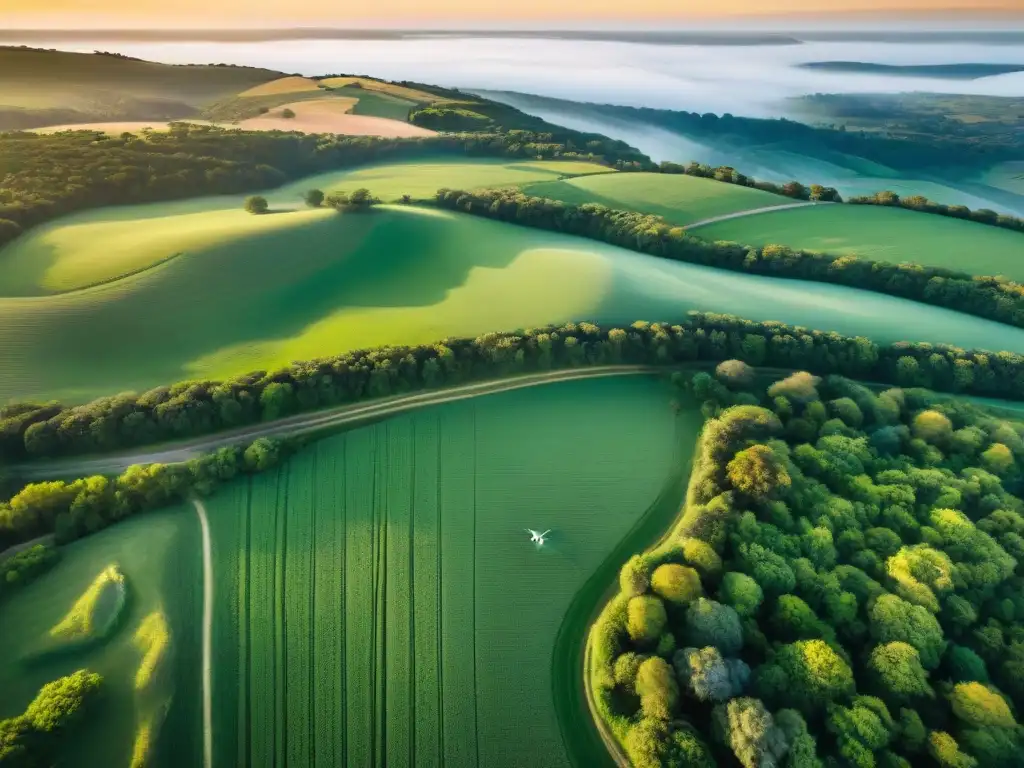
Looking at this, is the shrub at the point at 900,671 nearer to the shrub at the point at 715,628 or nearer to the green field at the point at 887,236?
the shrub at the point at 715,628

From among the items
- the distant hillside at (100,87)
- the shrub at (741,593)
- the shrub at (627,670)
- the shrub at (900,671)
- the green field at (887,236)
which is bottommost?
the shrub at (627,670)

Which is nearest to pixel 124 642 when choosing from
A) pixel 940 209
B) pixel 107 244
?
pixel 107 244

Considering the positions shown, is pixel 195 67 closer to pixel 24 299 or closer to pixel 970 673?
pixel 24 299

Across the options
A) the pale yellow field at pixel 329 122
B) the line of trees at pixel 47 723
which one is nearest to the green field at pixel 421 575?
the line of trees at pixel 47 723

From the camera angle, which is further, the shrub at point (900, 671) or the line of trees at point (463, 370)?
the line of trees at point (463, 370)

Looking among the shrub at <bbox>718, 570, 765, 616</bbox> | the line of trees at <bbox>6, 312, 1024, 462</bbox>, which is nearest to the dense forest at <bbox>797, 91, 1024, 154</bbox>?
the line of trees at <bbox>6, 312, 1024, 462</bbox>

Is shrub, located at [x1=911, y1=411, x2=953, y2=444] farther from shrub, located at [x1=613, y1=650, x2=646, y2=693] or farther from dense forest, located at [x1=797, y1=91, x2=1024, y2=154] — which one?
dense forest, located at [x1=797, y1=91, x2=1024, y2=154]
